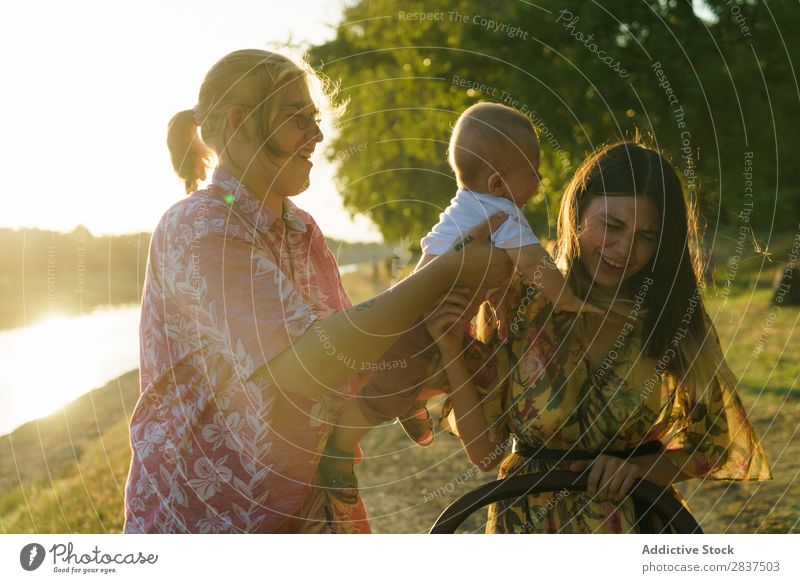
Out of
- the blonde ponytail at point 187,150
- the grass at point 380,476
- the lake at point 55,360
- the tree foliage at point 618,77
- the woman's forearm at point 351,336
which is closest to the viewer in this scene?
the woman's forearm at point 351,336

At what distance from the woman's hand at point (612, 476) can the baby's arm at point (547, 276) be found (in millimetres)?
365

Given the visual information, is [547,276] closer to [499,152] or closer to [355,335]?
[499,152]

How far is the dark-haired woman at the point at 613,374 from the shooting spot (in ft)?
6.91

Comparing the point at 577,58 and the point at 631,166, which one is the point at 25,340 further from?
the point at 577,58

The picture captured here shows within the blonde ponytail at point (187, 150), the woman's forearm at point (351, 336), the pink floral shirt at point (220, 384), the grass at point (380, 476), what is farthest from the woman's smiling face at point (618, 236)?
the grass at point (380, 476)

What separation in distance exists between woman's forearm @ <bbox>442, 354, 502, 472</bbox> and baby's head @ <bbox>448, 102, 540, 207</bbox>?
493 millimetres

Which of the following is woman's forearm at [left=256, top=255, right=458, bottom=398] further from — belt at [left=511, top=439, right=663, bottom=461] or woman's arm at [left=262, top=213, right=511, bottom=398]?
belt at [left=511, top=439, right=663, bottom=461]

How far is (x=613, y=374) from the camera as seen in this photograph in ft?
7.04

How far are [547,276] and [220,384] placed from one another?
0.84m

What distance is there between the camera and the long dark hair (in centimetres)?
214

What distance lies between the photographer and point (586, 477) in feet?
6.49

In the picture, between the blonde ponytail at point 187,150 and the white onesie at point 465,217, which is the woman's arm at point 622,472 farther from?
the blonde ponytail at point 187,150

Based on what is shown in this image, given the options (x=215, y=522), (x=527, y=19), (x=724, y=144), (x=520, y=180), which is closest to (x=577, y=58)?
(x=527, y=19)

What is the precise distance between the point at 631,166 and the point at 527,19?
3.85 metres
